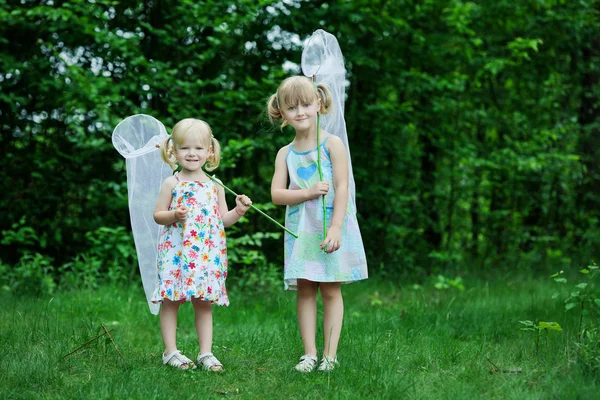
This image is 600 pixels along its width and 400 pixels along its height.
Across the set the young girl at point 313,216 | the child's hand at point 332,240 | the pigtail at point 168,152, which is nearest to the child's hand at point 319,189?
the young girl at point 313,216

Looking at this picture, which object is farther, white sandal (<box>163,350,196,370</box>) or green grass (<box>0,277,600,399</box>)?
white sandal (<box>163,350,196,370</box>)

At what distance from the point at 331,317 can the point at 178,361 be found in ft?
2.85

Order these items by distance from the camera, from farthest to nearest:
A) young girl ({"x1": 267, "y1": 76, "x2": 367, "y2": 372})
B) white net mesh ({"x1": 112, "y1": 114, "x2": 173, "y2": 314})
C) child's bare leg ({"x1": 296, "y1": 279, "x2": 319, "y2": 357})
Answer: white net mesh ({"x1": 112, "y1": 114, "x2": 173, "y2": 314}), child's bare leg ({"x1": 296, "y1": 279, "x2": 319, "y2": 357}), young girl ({"x1": 267, "y1": 76, "x2": 367, "y2": 372})

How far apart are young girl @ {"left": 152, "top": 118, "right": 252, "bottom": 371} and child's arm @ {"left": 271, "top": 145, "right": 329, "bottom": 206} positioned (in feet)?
0.63

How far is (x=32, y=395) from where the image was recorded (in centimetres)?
306

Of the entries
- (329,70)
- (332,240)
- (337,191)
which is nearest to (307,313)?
(332,240)

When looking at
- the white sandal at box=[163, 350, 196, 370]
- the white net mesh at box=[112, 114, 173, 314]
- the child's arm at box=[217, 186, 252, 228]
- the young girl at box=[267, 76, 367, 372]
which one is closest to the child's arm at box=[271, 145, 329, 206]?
the young girl at box=[267, 76, 367, 372]

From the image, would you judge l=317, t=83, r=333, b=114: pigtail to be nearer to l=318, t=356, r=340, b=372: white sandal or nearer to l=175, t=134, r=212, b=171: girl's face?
l=175, t=134, r=212, b=171: girl's face

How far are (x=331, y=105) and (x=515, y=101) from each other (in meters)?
6.48

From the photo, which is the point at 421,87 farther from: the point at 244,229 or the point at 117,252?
the point at 117,252

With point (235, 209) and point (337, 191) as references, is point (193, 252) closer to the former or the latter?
point (235, 209)

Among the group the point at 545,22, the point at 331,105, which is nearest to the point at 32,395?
the point at 331,105

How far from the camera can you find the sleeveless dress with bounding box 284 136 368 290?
12.2 feet

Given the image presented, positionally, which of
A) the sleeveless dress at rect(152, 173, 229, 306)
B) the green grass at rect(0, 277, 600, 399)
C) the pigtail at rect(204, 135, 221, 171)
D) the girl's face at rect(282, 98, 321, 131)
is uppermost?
the girl's face at rect(282, 98, 321, 131)
